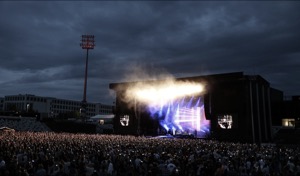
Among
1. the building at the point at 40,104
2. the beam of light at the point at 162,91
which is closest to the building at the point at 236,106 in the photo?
the beam of light at the point at 162,91

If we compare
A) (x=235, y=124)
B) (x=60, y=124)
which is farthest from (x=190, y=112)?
(x=60, y=124)

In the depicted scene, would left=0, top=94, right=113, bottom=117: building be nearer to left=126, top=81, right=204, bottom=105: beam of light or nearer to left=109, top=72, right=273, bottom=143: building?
left=126, top=81, right=204, bottom=105: beam of light

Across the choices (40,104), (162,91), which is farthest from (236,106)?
(40,104)

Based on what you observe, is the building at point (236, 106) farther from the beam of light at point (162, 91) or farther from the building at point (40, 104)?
the building at point (40, 104)

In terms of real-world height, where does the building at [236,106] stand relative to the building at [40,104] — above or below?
below

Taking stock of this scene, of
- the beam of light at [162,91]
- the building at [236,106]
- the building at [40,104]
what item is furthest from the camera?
the building at [40,104]

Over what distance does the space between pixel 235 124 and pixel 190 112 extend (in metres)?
7.17

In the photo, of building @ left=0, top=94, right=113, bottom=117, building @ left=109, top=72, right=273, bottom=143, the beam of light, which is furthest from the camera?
building @ left=0, top=94, right=113, bottom=117

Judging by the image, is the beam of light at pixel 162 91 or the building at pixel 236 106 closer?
the building at pixel 236 106

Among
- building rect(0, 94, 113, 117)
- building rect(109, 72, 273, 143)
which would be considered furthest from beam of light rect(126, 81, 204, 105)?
building rect(0, 94, 113, 117)

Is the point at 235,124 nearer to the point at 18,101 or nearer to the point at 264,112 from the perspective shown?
the point at 264,112

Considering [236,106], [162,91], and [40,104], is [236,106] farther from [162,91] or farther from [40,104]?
[40,104]

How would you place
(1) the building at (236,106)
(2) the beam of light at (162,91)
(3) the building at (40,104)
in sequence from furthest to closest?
(3) the building at (40,104) < (2) the beam of light at (162,91) < (1) the building at (236,106)

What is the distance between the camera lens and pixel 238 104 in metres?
40.7
